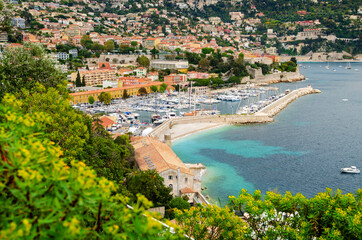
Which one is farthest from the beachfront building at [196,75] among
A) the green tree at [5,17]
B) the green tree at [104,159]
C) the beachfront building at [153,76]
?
the green tree at [5,17]

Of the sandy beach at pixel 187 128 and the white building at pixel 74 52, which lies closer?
the sandy beach at pixel 187 128

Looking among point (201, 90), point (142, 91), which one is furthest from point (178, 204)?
point (201, 90)

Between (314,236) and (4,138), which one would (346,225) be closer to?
(314,236)

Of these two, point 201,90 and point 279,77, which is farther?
point 279,77

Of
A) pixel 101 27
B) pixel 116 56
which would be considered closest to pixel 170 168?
pixel 116 56

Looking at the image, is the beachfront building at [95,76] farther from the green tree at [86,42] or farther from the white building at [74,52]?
the green tree at [86,42]

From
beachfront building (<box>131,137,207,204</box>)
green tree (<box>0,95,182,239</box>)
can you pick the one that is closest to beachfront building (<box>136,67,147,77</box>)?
beachfront building (<box>131,137,207,204</box>)

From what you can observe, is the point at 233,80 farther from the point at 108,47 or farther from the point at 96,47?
the point at 96,47
